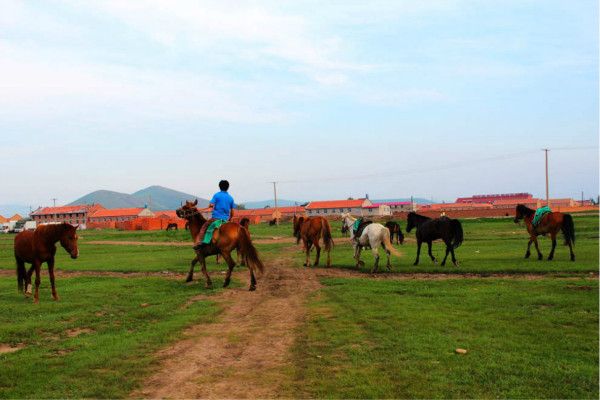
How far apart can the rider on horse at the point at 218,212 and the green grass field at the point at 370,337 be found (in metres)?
1.59

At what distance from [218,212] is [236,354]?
7.58 meters

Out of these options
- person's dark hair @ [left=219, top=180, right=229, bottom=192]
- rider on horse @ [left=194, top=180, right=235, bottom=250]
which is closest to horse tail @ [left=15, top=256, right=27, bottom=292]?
rider on horse @ [left=194, top=180, right=235, bottom=250]

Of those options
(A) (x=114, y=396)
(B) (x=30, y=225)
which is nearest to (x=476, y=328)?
(A) (x=114, y=396)

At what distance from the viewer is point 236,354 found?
26.6 ft

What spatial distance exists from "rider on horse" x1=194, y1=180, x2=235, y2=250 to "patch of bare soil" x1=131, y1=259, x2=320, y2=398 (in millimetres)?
2289

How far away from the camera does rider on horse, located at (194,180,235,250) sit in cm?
1507

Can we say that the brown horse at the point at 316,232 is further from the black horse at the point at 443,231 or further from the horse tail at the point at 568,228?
the horse tail at the point at 568,228

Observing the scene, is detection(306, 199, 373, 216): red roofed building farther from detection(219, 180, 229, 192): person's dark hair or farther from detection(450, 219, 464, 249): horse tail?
detection(219, 180, 229, 192): person's dark hair

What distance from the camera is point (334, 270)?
64.2 feet

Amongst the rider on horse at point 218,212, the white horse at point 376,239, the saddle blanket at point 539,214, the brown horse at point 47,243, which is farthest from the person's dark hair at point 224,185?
the saddle blanket at point 539,214

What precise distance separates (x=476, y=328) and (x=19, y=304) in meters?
11.1

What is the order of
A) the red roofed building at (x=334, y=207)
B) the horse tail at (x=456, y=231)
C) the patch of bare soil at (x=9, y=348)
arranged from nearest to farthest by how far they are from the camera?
the patch of bare soil at (x=9, y=348) < the horse tail at (x=456, y=231) < the red roofed building at (x=334, y=207)

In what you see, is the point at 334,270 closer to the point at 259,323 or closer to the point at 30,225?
the point at 259,323

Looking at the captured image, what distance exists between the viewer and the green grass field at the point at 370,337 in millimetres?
6469
